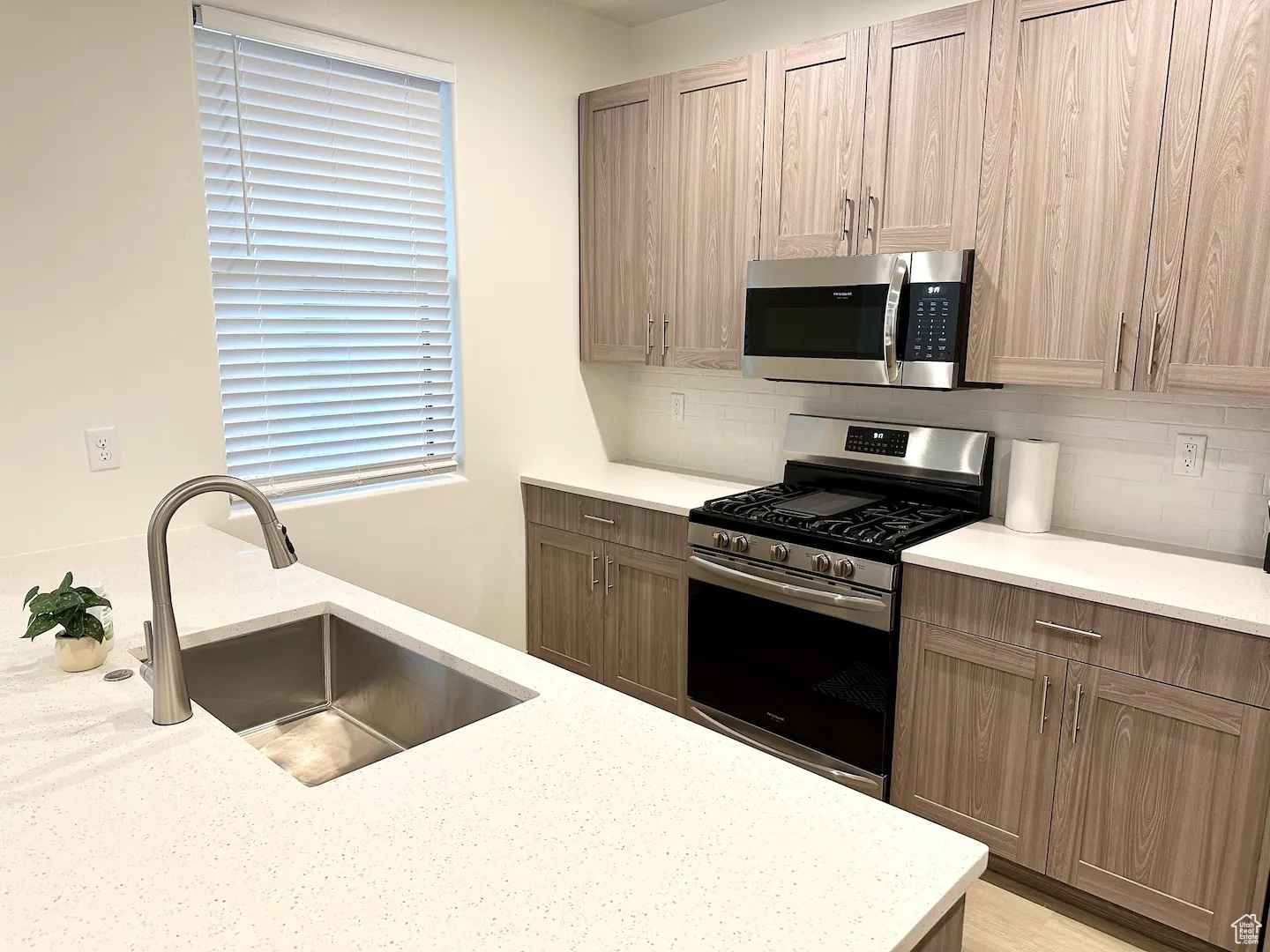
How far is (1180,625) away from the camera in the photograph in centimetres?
196

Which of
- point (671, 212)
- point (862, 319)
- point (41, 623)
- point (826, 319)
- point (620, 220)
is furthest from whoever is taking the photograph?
point (620, 220)

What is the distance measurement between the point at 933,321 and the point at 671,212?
3.86 ft

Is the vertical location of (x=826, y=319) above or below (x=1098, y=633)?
above

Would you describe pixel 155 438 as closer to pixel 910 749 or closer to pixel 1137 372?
pixel 910 749

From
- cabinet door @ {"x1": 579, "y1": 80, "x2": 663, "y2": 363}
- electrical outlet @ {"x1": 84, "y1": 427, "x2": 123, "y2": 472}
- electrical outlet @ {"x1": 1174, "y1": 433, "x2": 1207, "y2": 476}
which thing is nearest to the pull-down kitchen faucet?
electrical outlet @ {"x1": 84, "y1": 427, "x2": 123, "y2": 472}

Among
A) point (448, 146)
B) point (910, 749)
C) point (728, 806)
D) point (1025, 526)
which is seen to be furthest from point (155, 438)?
point (1025, 526)

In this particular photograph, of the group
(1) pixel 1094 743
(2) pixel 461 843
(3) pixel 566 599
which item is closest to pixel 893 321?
(1) pixel 1094 743

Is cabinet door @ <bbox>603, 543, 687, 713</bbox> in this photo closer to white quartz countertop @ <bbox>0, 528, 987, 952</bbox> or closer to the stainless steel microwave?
the stainless steel microwave

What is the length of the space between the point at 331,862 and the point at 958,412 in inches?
96.4

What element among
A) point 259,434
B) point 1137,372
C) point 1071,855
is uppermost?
point 1137,372

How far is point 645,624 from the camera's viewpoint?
10.4ft

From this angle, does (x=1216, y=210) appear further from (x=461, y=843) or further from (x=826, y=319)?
(x=461, y=843)

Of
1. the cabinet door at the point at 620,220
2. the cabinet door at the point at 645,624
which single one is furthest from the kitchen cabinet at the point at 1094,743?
the cabinet door at the point at 620,220

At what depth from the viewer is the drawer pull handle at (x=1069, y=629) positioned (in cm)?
208
